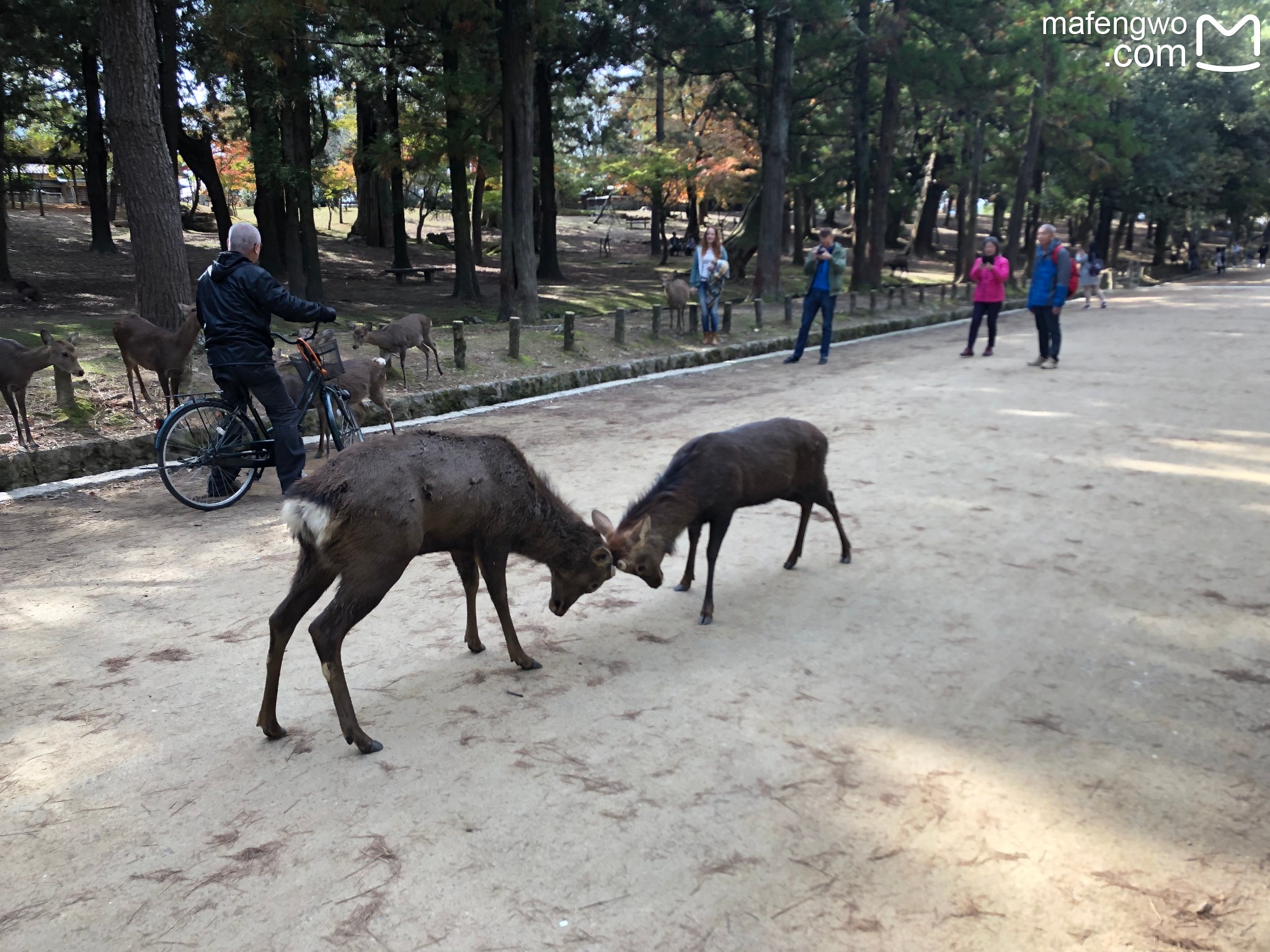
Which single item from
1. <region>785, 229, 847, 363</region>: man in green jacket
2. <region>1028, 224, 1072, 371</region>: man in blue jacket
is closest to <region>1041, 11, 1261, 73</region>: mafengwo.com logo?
<region>1028, 224, 1072, 371</region>: man in blue jacket

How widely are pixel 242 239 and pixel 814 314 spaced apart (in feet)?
33.4

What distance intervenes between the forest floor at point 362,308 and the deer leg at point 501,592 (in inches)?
231

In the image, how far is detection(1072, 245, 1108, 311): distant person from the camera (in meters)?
27.9

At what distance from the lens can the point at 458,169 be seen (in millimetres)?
21375

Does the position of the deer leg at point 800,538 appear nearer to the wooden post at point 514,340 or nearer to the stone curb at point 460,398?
the stone curb at point 460,398

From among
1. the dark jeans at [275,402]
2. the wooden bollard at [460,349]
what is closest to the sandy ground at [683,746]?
the dark jeans at [275,402]

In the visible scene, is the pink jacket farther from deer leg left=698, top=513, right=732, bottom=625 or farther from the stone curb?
deer leg left=698, top=513, right=732, bottom=625

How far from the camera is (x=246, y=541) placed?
6.78 meters

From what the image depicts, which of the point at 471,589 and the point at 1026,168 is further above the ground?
the point at 1026,168

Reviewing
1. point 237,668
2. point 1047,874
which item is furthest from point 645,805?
point 237,668

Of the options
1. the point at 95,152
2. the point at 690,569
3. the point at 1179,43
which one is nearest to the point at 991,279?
the point at 690,569

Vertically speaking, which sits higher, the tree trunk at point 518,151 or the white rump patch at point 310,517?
the tree trunk at point 518,151

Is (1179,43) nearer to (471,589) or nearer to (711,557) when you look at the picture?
(711,557)

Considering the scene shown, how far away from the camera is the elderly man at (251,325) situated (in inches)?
266
